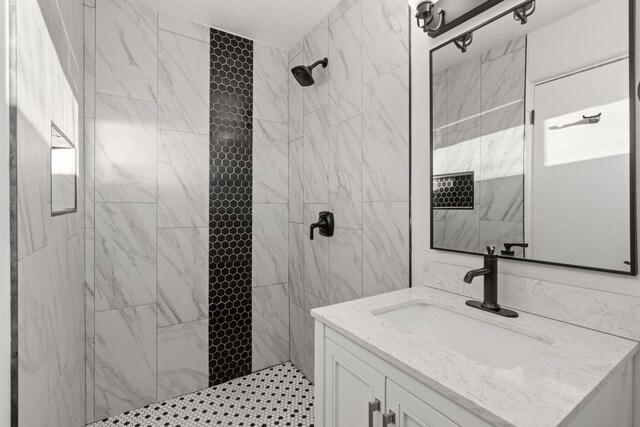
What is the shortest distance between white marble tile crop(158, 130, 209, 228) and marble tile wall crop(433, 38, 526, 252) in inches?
59.0

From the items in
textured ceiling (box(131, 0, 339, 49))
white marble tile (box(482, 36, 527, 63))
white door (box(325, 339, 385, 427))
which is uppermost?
textured ceiling (box(131, 0, 339, 49))

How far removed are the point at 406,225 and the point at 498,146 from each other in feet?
1.65

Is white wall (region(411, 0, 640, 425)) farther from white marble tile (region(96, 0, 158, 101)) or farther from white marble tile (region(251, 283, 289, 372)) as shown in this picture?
white marble tile (region(96, 0, 158, 101))

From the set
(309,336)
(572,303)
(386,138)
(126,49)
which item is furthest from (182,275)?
(572,303)

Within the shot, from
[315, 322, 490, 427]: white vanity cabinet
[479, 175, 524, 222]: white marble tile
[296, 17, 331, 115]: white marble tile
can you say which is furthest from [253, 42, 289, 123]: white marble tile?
[315, 322, 490, 427]: white vanity cabinet

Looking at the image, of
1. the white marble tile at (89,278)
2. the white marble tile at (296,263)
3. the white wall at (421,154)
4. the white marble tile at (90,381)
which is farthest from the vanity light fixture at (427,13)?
the white marble tile at (90,381)

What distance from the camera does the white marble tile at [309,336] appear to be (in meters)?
2.14

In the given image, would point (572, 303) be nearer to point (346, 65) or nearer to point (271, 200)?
point (346, 65)

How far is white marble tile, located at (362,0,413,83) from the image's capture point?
4.79ft

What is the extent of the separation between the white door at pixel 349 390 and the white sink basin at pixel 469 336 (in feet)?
0.71

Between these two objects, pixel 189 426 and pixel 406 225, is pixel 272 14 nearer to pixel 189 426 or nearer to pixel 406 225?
pixel 406 225

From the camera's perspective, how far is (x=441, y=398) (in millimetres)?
655

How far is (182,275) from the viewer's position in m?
2.04

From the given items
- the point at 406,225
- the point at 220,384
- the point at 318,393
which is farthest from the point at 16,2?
the point at 220,384
